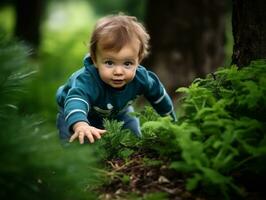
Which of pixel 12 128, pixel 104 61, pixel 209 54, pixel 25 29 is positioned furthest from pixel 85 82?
pixel 25 29

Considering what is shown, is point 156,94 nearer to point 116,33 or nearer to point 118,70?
point 118,70

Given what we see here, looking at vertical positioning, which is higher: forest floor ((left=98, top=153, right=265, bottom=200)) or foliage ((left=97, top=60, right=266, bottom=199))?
foliage ((left=97, top=60, right=266, bottom=199))

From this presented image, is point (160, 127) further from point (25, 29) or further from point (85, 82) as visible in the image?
point (25, 29)

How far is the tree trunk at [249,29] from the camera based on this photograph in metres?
3.88

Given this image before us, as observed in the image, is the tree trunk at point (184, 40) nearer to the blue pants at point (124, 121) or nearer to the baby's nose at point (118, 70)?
the blue pants at point (124, 121)

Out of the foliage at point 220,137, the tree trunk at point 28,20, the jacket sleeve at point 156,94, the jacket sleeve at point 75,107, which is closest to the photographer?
the foliage at point 220,137

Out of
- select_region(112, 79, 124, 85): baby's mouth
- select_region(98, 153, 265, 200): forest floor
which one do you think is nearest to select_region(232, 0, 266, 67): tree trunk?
select_region(112, 79, 124, 85): baby's mouth

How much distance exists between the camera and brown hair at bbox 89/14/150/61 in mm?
4043

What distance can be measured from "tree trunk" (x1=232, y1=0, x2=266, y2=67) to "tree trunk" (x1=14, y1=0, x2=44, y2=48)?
37.7 ft

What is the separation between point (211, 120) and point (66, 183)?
0.90 meters

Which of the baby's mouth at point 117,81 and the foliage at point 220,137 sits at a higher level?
the foliage at point 220,137

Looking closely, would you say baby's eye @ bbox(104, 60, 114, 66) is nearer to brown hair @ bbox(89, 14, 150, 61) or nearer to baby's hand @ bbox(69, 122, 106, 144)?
brown hair @ bbox(89, 14, 150, 61)

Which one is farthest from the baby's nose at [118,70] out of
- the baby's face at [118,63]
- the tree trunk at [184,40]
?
the tree trunk at [184,40]

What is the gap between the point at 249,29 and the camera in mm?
3920
